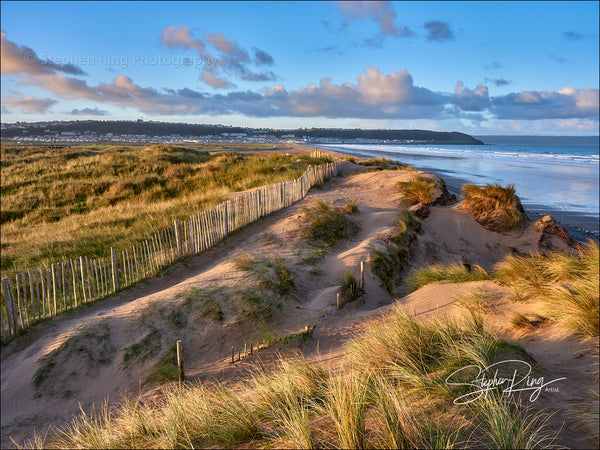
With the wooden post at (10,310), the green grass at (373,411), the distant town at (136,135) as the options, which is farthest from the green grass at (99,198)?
the distant town at (136,135)

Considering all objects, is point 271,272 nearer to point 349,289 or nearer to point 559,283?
point 349,289

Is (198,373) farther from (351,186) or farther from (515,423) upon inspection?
(351,186)

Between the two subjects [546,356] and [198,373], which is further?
[198,373]

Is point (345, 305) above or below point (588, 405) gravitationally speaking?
below

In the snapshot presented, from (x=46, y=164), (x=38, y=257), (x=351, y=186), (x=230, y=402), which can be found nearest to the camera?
(x=230, y=402)

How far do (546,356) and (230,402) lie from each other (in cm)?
Answer: 318

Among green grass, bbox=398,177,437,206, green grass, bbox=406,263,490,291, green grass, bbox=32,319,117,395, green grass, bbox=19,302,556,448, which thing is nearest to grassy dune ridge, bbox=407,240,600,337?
green grass, bbox=406,263,490,291

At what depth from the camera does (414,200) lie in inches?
→ 576

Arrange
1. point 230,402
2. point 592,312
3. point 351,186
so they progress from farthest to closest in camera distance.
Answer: point 351,186, point 592,312, point 230,402

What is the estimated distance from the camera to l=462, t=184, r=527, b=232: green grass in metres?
13.2

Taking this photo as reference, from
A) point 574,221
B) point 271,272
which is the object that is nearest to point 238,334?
point 271,272

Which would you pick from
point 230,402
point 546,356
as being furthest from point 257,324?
point 546,356

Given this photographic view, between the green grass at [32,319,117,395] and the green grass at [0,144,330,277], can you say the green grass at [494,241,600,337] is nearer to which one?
the green grass at [32,319,117,395]
